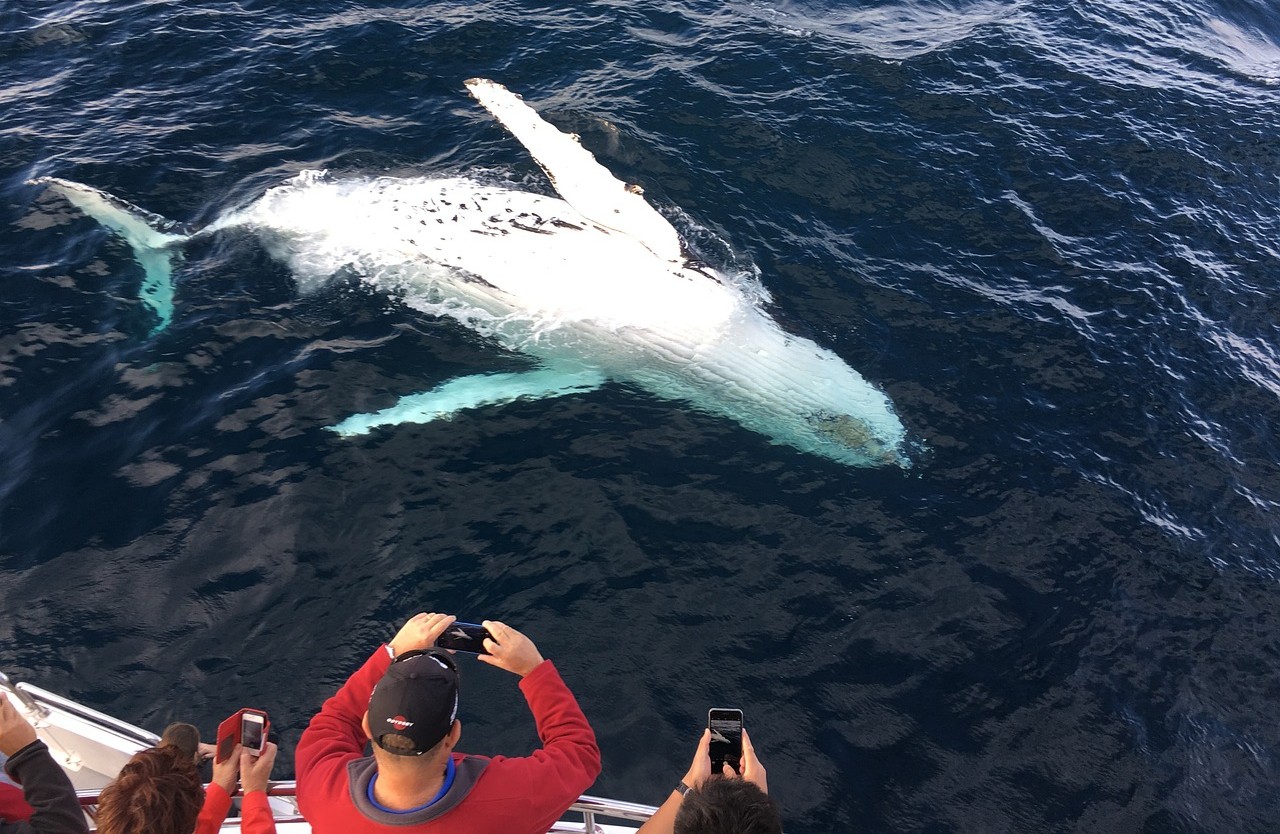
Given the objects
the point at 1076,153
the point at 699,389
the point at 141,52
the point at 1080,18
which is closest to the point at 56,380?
the point at 699,389

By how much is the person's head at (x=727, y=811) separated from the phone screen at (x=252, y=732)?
2.88 m

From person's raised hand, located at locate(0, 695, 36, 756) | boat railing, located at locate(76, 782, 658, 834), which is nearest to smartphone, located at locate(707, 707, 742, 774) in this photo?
boat railing, located at locate(76, 782, 658, 834)

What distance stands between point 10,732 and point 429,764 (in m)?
2.73

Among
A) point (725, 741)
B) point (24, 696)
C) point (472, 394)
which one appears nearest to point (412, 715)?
point (725, 741)

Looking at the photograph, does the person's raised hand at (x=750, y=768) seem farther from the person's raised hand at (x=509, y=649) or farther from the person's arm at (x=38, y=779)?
the person's arm at (x=38, y=779)

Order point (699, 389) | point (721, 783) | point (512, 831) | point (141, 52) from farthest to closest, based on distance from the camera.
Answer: point (141, 52) → point (699, 389) → point (512, 831) → point (721, 783)

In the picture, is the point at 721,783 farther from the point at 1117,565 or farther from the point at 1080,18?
the point at 1080,18

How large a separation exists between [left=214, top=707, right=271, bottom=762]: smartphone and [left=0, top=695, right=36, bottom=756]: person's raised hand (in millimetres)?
1048

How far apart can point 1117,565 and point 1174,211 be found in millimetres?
9056

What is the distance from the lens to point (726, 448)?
38.0ft

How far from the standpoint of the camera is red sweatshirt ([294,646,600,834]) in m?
4.17

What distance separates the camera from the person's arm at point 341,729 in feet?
14.6

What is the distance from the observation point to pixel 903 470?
37.1ft

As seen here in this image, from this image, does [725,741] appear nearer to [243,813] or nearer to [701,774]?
[701,774]
